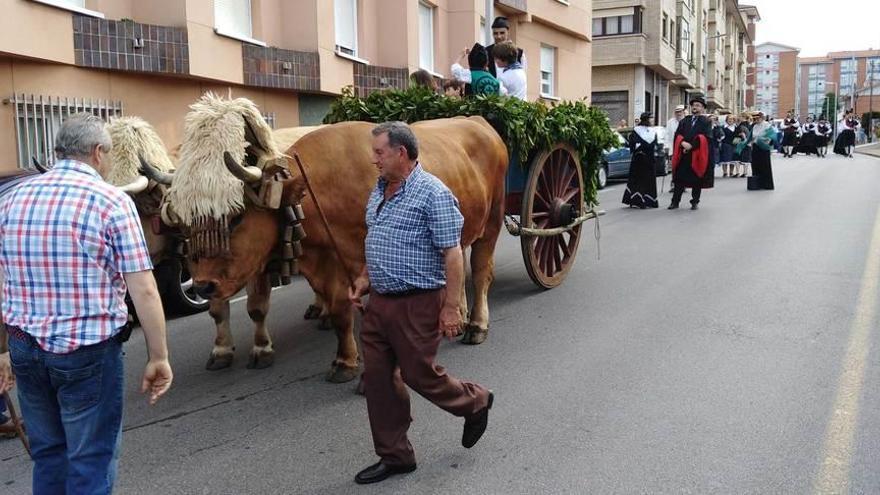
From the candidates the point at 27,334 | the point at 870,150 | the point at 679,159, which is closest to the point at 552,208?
the point at 27,334

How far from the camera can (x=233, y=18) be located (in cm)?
1402

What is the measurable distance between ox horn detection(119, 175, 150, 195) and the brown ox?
0.70 meters

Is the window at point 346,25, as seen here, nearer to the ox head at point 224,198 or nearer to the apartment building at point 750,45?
the ox head at point 224,198

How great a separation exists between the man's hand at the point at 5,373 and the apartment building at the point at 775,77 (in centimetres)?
14723

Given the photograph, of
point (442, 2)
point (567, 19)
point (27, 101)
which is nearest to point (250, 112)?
point (27, 101)

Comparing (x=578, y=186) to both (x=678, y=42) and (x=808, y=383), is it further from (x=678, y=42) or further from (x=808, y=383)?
(x=678, y=42)

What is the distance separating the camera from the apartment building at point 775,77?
137 metres

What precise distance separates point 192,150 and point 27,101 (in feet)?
21.5

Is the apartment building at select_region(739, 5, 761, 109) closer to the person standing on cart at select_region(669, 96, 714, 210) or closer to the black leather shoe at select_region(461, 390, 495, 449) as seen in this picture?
the person standing on cart at select_region(669, 96, 714, 210)

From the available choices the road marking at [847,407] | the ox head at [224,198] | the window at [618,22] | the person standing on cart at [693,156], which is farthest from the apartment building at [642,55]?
the ox head at [224,198]

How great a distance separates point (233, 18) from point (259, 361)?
967 centimetres

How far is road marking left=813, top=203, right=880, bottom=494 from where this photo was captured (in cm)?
398

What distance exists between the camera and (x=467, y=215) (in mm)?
6086

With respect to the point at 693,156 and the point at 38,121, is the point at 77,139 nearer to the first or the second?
the point at 38,121
